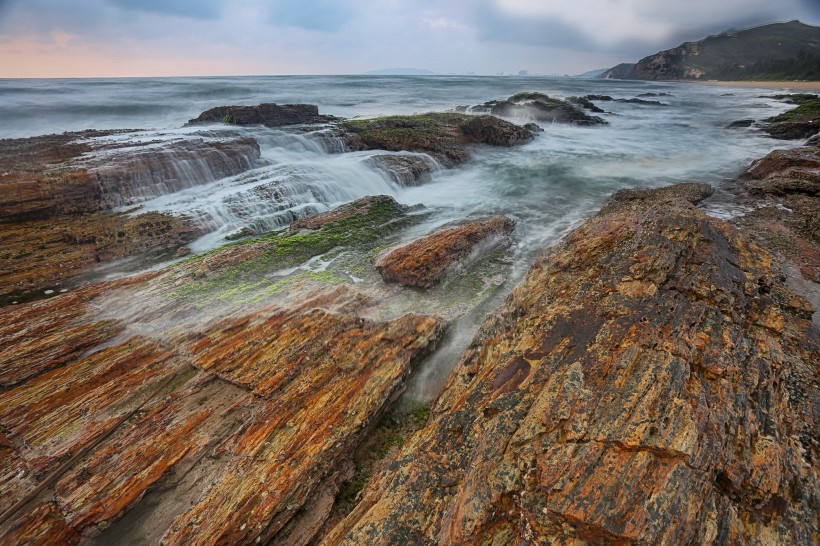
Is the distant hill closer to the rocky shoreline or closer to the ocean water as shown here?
the ocean water

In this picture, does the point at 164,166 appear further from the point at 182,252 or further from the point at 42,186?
the point at 182,252

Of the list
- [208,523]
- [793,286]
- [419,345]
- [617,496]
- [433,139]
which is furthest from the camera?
[433,139]

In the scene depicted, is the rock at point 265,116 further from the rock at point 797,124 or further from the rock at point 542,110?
the rock at point 797,124

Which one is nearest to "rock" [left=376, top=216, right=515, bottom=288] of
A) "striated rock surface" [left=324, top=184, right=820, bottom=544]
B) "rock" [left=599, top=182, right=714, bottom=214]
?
"striated rock surface" [left=324, top=184, right=820, bottom=544]

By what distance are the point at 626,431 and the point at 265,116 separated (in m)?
25.3

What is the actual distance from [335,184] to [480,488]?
13.5 m

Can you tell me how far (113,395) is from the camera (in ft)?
17.2

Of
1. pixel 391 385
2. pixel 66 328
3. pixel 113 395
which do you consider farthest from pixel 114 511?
pixel 66 328

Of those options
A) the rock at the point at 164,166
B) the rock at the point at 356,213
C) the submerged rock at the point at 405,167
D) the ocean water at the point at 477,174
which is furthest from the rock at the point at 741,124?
the rock at the point at 164,166

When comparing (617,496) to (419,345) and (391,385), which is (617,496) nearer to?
(391,385)

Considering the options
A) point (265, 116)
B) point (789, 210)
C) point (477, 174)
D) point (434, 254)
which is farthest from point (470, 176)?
point (265, 116)

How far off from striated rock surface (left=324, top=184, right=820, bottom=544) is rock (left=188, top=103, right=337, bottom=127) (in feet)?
74.7

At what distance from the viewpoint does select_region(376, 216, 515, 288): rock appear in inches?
332

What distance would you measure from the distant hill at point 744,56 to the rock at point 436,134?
108330 mm
